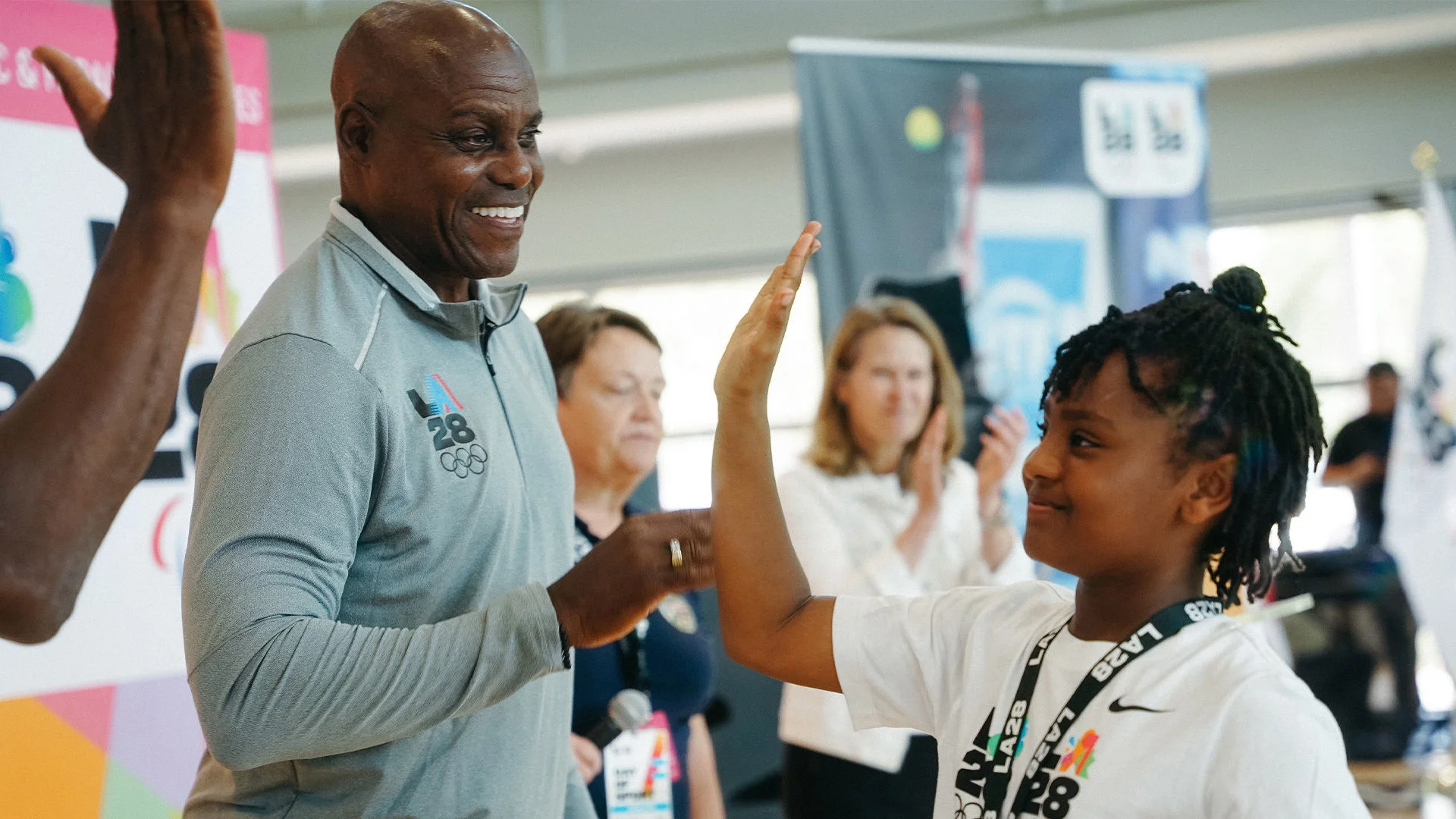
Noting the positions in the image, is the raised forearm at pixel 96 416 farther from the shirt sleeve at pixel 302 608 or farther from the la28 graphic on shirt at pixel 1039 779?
the la28 graphic on shirt at pixel 1039 779

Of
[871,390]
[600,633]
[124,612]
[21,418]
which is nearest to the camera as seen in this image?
[21,418]

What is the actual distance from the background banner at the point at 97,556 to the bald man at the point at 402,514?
106 centimetres

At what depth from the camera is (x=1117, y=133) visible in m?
4.12

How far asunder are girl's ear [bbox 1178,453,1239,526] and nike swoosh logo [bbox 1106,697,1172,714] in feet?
0.66

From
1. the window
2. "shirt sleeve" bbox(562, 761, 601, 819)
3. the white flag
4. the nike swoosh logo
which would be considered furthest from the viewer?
the window

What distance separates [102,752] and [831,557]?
60.3 inches

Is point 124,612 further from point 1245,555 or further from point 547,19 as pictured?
point 547,19

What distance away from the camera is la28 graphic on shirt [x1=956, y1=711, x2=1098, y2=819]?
1138 millimetres

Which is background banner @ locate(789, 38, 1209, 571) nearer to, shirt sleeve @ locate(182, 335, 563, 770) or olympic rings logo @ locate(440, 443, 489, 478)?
olympic rings logo @ locate(440, 443, 489, 478)

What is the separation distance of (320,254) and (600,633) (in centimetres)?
48

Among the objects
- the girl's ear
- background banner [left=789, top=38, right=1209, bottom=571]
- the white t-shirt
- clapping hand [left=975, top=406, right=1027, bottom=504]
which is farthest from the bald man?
background banner [left=789, top=38, right=1209, bottom=571]

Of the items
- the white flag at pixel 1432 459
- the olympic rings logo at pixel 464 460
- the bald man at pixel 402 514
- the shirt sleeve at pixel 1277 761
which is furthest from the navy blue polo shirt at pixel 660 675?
the white flag at pixel 1432 459

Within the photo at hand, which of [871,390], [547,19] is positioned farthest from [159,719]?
[547,19]

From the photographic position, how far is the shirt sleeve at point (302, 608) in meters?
1.09
